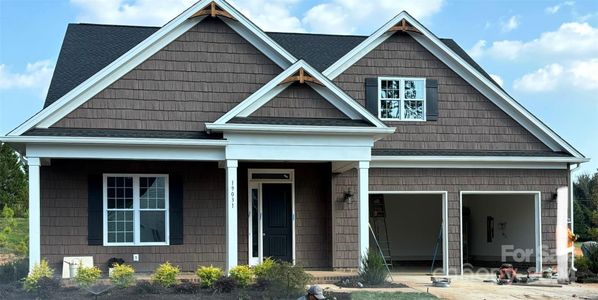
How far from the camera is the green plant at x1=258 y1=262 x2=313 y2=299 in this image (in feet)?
43.9

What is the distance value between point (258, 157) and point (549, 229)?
810 cm

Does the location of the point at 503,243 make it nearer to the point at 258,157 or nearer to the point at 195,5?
the point at 258,157

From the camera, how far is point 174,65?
653 inches

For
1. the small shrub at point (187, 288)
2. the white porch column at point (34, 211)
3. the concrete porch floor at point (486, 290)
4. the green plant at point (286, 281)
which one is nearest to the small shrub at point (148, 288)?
the small shrub at point (187, 288)

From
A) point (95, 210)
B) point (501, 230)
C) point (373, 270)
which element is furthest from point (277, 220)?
point (501, 230)

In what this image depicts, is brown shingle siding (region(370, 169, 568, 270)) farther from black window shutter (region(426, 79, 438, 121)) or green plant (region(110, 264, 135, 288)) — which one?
green plant (region(110, 264, 135, 288))

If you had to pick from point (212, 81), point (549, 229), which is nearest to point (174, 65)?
point (212, 81)

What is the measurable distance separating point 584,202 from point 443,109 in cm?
2773

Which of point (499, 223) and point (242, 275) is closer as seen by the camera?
point (242, 275)

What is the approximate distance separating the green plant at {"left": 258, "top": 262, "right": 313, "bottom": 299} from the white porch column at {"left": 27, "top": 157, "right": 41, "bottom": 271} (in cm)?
477

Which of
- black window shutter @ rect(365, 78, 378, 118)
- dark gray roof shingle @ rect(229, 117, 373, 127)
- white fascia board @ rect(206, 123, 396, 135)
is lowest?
white fascia board @ rect(206, 123, 396, 135)

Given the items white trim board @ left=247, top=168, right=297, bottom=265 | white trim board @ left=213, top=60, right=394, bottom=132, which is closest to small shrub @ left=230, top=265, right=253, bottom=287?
white trim board @ left=213, top=60, right=394, bottom=132

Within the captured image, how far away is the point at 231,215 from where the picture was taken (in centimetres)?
1536

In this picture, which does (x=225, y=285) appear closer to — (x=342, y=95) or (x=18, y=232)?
(x=342, y=95)
